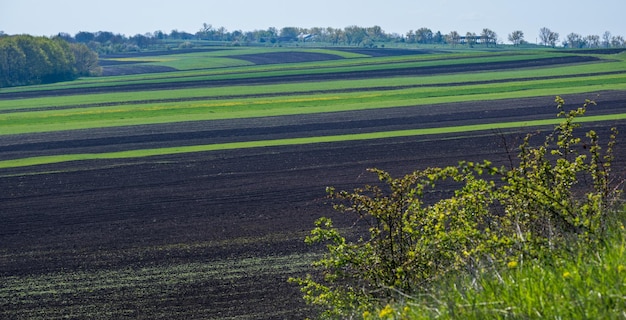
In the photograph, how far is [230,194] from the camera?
112 feet

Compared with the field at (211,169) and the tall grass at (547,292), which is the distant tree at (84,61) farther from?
the tall grass at (547,292)

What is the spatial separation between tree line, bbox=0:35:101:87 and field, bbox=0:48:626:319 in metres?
35.7

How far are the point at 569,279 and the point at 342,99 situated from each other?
68601mm

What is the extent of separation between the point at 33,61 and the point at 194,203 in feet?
355

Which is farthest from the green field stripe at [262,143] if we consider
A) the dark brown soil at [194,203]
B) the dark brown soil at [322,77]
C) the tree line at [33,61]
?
the tree line at [33,61]

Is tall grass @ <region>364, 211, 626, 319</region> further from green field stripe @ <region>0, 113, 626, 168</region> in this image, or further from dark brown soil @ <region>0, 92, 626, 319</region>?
green field stripe @ <region>0, 113, 626, 168</region>

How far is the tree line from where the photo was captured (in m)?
130

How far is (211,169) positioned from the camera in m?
40.7

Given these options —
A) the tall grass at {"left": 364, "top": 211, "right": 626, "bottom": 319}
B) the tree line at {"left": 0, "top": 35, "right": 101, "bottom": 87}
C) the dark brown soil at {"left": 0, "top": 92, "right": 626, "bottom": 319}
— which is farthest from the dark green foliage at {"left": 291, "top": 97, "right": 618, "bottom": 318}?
the tree line at {"left": 0, "top": 35, "right": 101, "bottom": 87}

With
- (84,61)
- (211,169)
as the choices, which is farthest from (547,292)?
(84,61)

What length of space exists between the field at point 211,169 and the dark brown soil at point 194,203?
8 cm

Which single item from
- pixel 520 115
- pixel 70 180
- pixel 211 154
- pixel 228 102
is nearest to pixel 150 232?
pixel 70 180

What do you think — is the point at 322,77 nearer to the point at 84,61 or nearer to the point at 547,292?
the point at 84,61

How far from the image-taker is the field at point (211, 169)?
2175cm
